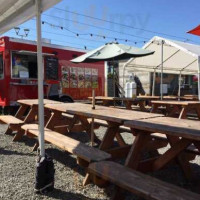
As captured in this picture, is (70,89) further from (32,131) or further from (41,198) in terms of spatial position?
(41,198)

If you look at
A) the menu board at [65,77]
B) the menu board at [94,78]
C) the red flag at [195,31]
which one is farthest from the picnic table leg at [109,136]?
the menu board at [94,78]

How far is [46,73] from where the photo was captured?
26.3ft

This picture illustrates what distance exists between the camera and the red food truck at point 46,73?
7.40 m

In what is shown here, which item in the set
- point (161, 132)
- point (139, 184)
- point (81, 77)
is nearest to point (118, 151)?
point (161, 132)

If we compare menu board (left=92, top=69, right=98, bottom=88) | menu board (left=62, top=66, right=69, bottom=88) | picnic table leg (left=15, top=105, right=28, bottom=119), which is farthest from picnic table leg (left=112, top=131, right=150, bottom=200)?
menu board (left=92, top=69, right=98, bottom=88)

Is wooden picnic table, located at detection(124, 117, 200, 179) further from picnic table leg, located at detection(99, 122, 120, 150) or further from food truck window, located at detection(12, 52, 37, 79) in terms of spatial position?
food truck window, located at detection(12, 52, 37, 79)

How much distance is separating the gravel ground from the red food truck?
11.3 feet

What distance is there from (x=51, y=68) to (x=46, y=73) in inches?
9.7

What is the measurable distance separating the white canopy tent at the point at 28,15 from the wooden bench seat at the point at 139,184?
2.68 feet

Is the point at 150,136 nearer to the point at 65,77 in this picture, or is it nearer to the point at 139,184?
the point at 139,184

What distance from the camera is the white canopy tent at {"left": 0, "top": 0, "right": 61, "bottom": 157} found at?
271cm

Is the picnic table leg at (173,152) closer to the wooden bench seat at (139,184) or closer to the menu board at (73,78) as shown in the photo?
the wooden bench seat at (139,184)

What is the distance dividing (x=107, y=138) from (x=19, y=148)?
6.08 feet

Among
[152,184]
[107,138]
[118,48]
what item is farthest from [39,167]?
[118,48]
